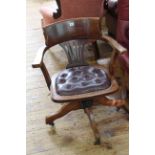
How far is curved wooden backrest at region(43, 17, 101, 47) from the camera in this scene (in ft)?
6.49

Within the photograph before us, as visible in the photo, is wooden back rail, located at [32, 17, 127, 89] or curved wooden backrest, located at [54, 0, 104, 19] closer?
wooden back rail, located at [32, 17, 127, 89]

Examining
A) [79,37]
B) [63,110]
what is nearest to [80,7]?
[79,37]

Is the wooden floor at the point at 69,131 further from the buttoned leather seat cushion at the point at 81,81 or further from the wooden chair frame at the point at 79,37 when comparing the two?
the buttoned leather seat cushion at the point at 81,81

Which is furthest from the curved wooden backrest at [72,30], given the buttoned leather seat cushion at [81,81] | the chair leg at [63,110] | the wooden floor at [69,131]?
the wooden floor at [69,131]

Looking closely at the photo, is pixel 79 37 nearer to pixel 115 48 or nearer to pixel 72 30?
pixel 72 30

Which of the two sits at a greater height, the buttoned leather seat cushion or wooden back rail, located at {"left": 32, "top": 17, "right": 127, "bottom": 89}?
wooden back rail, located at {"left": 32, "top": 17, "right": 127, "bottom": 89}

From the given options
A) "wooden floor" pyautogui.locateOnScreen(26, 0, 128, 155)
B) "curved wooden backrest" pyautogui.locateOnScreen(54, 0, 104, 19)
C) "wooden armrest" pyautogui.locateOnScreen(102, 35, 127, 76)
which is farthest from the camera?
"curved wooden backrest" pyautogui.locateOnScreen(54, 0, 104, 19)

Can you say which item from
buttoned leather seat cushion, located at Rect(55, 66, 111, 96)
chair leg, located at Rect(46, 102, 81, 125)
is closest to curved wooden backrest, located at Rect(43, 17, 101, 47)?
buttoned leather seat cushion, located at Rect(55, 66, 111, 96)

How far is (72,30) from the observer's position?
2.01 metres

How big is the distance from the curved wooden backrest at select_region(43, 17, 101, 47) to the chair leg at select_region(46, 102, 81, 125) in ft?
1.50

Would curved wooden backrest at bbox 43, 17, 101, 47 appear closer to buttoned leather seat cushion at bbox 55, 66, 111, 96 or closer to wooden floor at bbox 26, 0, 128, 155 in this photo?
buttoned leather seat cushion at bbox 55, 66, 111, 96

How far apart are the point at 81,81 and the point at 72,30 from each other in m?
0.38
